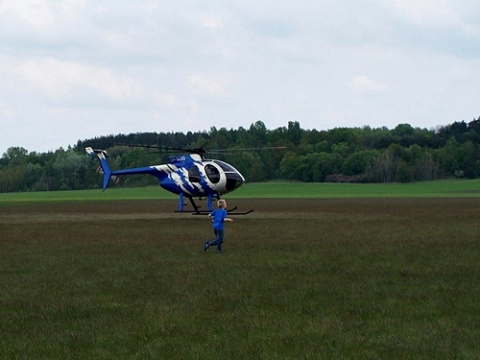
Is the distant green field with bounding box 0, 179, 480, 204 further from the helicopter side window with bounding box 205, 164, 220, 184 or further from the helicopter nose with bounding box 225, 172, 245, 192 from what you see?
the helicopter side window with bounding box 205, 164, 220, 184

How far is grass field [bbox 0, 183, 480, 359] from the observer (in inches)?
420

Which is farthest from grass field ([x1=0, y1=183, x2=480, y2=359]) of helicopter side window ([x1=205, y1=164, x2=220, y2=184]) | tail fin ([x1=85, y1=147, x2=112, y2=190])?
tail fin ([x1=85, y1=147, x2=112, y2=190])

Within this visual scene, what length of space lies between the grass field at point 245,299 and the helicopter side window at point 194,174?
50.7 feet

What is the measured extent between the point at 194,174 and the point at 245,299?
28.0 meters

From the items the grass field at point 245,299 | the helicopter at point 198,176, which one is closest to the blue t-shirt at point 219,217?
the grass field at point 245,299

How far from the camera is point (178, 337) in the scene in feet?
37.1

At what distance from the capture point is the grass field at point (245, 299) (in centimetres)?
1068

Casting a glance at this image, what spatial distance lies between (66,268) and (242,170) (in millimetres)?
136619

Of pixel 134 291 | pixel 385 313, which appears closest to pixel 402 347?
pixel 385 313

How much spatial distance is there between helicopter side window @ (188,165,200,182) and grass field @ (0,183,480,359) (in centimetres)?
1547

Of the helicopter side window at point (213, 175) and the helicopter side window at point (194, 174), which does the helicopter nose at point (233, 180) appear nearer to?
the helicopter side window at point (213, 175)

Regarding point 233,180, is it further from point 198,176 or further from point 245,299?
point 245,299

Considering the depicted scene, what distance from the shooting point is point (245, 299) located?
14.3 metres

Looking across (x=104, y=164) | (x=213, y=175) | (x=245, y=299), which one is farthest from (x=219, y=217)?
(x=104, y=164)
